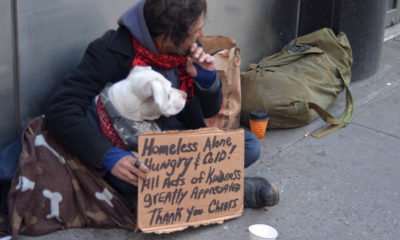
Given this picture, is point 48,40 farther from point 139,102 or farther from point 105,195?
point 105,195

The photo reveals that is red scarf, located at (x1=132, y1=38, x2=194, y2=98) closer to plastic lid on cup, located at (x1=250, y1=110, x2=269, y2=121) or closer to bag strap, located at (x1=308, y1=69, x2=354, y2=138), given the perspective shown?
plastic lid on cup, located at (x1=250, y1=110, x2=269, y2=121)

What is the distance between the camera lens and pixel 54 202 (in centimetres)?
257

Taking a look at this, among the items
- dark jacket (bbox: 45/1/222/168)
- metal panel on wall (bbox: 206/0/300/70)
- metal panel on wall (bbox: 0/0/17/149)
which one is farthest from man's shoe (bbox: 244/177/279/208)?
metal panel on wall (bbox: 206/0/300/70)

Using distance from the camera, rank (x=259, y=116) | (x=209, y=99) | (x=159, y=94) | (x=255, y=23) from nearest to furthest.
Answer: (x=159, y=94), (x=209, y=99), (x=259, y=116), (x=255, y=23)

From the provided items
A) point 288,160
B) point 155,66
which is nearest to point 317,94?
point 288,160

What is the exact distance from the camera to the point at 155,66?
8.69ft

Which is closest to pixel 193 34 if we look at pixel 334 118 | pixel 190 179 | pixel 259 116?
pixel 190 179

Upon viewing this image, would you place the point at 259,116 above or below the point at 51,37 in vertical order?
below

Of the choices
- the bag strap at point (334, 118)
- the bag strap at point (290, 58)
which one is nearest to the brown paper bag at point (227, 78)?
the bag strap at point (334, 118)

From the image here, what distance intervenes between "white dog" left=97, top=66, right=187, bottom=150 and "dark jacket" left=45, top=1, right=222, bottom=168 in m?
0.08

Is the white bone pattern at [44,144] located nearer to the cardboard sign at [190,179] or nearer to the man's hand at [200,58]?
the cardboard sign at [190,179]

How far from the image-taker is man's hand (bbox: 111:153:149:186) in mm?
2459

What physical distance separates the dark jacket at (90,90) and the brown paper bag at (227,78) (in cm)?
69

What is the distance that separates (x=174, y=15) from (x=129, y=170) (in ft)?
2.09
